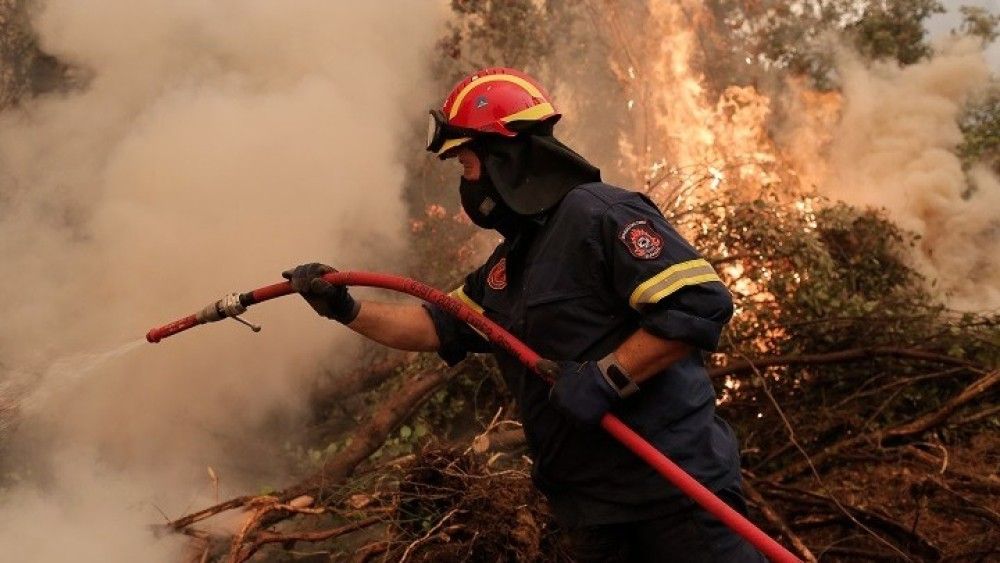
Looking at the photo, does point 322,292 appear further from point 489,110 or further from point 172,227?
point 172,227

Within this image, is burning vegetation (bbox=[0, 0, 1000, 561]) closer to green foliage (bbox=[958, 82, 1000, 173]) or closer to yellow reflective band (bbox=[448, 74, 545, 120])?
green foliage (bbox=[958, 82, 1000, 173])

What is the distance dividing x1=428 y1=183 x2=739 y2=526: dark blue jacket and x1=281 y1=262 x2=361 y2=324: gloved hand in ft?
2.31

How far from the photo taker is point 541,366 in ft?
8.42

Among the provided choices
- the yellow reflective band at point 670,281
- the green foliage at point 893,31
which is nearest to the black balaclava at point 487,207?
the yellow reflective band at point 670,281

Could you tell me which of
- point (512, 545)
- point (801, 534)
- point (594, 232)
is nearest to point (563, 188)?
point (594, 232)

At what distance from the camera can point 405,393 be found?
529cm

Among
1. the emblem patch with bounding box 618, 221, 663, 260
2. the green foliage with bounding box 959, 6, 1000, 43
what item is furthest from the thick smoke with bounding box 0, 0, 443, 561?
the green foliage with bounding box 959, 6, 1000, 43

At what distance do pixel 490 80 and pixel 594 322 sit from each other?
965 mm

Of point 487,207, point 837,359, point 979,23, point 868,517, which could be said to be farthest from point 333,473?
point 979,23

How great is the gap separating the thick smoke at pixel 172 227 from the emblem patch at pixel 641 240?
3075mm

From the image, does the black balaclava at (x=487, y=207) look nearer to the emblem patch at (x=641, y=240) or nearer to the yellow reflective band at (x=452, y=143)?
the yellow reflective band at (x=452, y=143)

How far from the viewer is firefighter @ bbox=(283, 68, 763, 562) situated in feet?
8.16

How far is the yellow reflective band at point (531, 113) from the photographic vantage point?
284 cm

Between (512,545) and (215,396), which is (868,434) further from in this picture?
(215,396)
